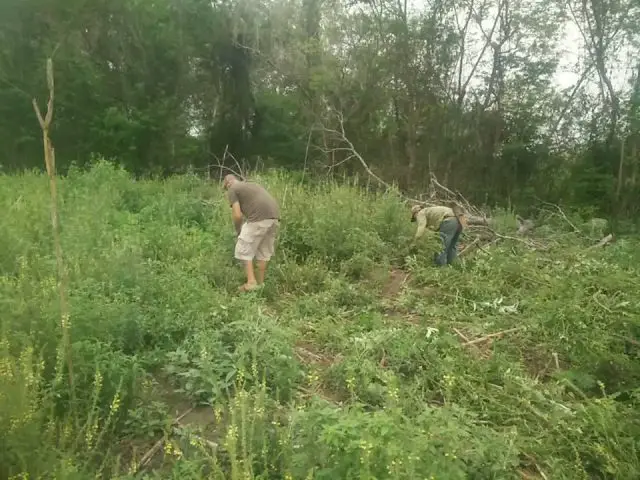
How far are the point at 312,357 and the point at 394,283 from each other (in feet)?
8.33

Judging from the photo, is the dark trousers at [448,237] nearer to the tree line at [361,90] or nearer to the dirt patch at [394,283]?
the dirt patch at [394,283]

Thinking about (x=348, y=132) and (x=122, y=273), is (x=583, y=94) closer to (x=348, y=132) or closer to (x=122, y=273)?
(x=348, y=132)

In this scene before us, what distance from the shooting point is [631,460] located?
3223mm

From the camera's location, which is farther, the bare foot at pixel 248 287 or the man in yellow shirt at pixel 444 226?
the man in yellow shirt at pixel 444 226

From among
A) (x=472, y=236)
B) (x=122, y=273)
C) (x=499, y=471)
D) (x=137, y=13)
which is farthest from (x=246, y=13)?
(x=499, y=471)

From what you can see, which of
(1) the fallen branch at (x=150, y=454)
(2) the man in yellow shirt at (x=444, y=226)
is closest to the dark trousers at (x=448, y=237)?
(2) the man in yellow shirt at (x=444, y=226)

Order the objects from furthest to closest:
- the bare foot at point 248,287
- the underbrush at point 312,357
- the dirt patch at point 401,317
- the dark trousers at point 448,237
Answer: the dark trousers at point 448,237 < the bare foot at point 248,287 < the dirt patch at point 401,317 < the underbrush at point 312,357

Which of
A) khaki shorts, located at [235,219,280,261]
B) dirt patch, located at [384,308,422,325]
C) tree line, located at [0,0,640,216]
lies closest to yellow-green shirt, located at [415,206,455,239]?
dirt patch, located at [384,308,422,325]

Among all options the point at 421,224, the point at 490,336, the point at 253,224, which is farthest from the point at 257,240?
the point at 490,336

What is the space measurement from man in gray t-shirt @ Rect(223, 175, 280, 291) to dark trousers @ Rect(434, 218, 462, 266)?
2430 mm

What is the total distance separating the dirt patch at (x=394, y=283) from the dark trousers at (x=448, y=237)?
0.58 m

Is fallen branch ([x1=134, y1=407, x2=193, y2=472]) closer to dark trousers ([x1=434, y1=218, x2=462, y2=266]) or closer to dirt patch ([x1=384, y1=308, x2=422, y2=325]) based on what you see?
dirt patch ([x1=384, y1=308, x2=422, y2=325])

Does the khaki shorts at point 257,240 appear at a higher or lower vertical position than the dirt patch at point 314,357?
higher

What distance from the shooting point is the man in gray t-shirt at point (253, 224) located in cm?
617
